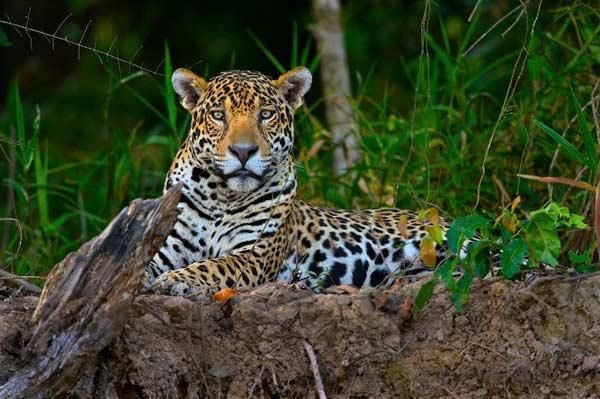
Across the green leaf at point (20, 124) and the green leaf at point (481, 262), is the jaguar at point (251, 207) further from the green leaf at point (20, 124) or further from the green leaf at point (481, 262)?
the green leaf at point (481, 262)

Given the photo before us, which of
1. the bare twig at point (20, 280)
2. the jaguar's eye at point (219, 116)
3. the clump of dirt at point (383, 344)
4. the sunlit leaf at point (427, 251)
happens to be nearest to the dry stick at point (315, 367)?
the clump of dirt at point (383, 344)

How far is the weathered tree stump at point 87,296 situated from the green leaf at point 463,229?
1.16 m

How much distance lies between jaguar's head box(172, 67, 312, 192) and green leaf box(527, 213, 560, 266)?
2.38 meters

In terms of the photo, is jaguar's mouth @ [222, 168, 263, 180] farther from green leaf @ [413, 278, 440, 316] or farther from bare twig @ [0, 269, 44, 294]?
green leaf @ [413, 278, 440, 316]

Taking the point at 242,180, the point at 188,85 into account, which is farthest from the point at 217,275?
the point at 188,85

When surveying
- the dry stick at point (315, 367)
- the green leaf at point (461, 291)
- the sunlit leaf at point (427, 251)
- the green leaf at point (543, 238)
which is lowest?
the dry stick at point (315, 367)

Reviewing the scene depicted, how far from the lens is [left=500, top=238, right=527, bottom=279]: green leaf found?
633 cm

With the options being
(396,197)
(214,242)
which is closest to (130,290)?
(214,242)

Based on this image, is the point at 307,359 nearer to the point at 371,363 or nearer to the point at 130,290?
the point at 371,363

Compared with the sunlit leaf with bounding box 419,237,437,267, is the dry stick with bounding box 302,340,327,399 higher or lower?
lower

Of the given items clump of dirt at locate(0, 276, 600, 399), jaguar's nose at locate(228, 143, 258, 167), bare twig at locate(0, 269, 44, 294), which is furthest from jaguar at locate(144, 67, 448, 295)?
clump of dirt at locate(0, 276, 600, 399)

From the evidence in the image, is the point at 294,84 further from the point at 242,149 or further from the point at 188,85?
the point at 242,149

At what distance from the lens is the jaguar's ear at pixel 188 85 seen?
8.85 metres

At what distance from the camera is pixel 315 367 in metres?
6.49
